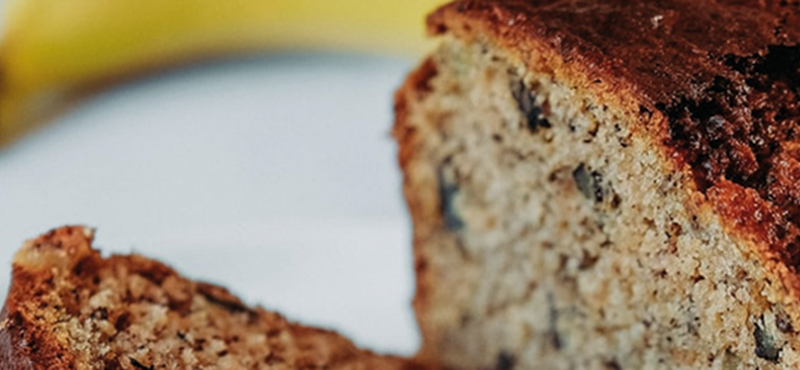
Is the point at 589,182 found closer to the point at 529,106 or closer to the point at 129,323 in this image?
the point at 529,106

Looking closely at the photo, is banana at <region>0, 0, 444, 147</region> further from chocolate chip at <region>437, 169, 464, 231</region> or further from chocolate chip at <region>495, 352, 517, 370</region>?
chocolate chip at <region>495, 352, 517, 370</region>

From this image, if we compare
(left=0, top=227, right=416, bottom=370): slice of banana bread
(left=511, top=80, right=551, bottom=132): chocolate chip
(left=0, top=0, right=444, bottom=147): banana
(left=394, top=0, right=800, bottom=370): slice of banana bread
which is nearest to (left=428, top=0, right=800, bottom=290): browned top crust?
(left=394, top=0, right=800, bottom=370): slice of banana bread

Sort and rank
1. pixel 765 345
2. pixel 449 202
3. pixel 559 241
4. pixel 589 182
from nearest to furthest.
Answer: pixel 765 345 < pixel 589 182 < pixel 559 241 < pixel 449 202

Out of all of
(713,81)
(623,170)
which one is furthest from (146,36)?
(713,81)

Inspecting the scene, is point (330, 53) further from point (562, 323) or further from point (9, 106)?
point (562, 323)

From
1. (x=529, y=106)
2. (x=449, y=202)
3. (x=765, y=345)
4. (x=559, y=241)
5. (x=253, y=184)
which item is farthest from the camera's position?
(x=253, y=184)

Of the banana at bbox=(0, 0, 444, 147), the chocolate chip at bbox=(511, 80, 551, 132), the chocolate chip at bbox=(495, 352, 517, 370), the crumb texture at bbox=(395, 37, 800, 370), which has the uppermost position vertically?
the banana at bbox=(0, 0, 444, 147)
